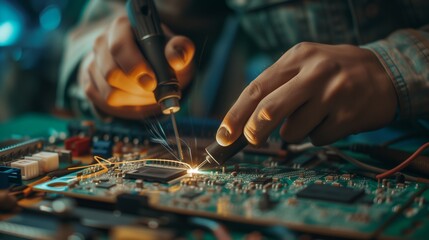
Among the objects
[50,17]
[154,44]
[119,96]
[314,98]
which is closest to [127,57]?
[154,44]

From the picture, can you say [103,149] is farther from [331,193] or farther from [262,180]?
[331,193]

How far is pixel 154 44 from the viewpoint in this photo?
1.57 metres

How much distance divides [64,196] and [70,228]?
34 cm

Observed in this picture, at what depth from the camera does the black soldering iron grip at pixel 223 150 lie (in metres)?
1.38

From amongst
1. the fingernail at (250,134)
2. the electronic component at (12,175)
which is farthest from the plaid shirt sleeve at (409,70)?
the electronic component at (12,175)

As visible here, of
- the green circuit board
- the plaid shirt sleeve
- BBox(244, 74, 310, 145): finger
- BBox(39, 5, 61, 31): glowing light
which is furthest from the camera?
BBox(39, 5, 61, 31): glowing light

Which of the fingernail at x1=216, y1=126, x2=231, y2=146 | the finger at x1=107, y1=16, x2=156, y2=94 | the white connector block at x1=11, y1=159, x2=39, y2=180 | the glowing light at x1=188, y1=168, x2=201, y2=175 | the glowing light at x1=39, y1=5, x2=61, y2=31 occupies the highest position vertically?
the glowing light at x1=39, y1=5, x2=61, y2=31

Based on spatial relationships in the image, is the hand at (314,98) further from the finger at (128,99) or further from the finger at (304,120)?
the finger at (128,99)

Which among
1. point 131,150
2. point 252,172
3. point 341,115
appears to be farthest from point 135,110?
point 341,115

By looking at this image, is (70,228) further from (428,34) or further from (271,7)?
(271,7)

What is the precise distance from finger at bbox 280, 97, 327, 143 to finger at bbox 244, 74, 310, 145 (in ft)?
0.10

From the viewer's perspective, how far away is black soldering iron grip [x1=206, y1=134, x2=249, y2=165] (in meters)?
1.38

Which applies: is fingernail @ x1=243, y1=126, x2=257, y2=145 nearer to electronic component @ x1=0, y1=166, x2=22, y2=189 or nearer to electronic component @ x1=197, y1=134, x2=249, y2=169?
electronic component @ x1=197, y1=134, x2=249, y2=169

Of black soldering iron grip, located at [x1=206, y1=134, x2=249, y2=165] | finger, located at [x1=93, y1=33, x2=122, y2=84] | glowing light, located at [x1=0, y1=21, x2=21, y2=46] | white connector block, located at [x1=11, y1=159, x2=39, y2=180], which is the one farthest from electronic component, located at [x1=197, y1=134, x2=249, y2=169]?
glowing light, located at [x1=0, y1=21, x2=21, y2=46]
